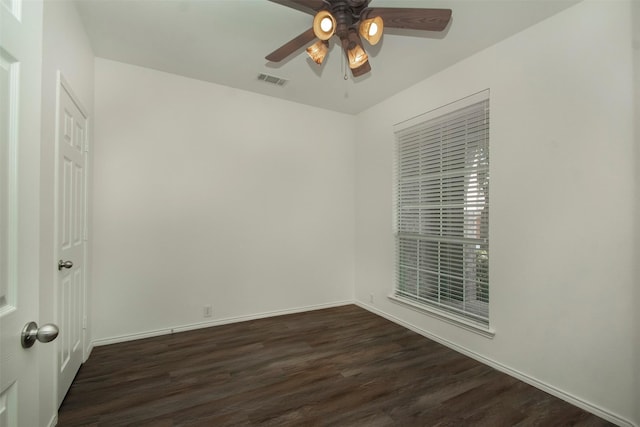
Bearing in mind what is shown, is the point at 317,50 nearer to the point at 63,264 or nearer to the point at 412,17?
the point at 412,17

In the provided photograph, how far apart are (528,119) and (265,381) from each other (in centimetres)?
293

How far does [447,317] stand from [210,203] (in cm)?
282

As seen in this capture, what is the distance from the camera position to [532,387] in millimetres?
2232

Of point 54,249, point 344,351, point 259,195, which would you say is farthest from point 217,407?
point 259,195

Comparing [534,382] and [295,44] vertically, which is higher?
[295,44]

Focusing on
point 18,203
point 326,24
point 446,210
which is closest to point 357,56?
point 326,24

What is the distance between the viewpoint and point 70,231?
216 centimetres

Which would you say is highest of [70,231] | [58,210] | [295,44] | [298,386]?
[295,44]

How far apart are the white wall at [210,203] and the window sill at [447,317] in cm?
101

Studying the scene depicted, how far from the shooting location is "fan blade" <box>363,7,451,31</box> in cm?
172

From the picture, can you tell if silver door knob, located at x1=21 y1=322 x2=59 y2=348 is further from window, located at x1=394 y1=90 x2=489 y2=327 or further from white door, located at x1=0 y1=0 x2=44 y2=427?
Result: window, located at x1=394 y1=90 x2=489 y2=327

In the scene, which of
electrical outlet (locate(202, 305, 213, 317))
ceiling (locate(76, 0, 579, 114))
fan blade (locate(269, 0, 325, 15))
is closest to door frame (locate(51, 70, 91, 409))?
ceiling (locate(76, 0, 579, 114))

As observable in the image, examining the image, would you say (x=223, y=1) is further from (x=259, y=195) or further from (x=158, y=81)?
(x=259, y=195)

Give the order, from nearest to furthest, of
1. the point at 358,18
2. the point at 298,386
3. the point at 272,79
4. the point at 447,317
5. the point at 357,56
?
the point at 358,18 → the point at 357,56 → the point at 298,386 → the point at 447,317 → the point at 272,79
